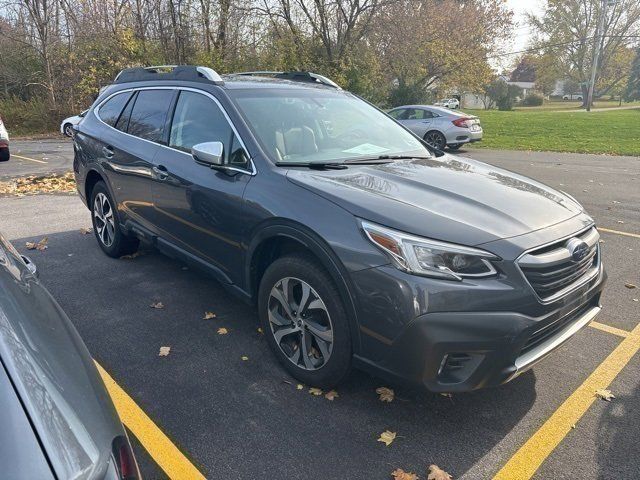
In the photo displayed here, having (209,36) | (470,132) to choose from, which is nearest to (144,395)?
(470,132)

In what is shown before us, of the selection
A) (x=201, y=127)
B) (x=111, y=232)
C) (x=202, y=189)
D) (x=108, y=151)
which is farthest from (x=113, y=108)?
(x=202, y=189)

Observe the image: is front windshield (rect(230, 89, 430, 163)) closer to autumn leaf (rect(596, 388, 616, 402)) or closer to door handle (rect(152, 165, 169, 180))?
door handle (rect(152, 165, 169, 180))

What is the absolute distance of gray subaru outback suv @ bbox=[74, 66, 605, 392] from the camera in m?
2.36

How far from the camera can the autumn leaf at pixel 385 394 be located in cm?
289

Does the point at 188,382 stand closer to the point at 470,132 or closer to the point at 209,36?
the point at 470,132

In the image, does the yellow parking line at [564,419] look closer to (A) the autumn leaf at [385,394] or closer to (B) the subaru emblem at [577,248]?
(A) the autumn leaf at [385,394]

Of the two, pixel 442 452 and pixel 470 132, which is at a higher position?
pixel 470 132

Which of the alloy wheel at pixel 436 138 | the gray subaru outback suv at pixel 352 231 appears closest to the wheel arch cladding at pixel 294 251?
the gray subaru outback suv at pixel 352 231

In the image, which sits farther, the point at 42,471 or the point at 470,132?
the point at 470,132

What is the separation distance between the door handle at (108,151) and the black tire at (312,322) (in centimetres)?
253

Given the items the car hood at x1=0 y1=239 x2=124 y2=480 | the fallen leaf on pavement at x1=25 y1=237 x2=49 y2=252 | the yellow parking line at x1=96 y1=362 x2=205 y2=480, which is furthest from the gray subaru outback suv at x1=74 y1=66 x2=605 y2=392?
the fallen leaf on pavement at x1=25 y1=237 x2=49 y2=252

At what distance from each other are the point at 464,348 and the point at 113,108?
14.0ft

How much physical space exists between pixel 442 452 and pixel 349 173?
1666mm

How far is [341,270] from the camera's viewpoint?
8.39ft
